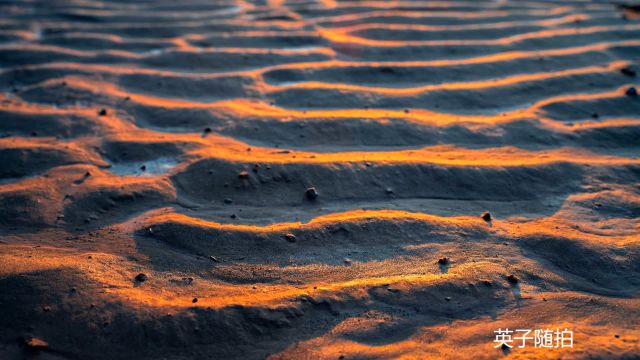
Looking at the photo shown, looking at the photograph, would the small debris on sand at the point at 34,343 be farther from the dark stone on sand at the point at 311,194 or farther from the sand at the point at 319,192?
the dark stone on sand at the point at 311,194

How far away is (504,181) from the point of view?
2.11 metres

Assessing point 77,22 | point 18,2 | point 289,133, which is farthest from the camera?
point 18,2

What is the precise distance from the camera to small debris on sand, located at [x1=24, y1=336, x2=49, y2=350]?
4.60ft

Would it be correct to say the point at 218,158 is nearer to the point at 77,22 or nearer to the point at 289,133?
the point at 289,133

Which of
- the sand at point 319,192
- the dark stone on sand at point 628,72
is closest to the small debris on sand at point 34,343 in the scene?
the sand at point 319,192

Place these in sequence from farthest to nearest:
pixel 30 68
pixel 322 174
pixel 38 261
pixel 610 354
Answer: pixel 30 68 < pixel 322 174 < pixel 38 261 < pixel 610 354

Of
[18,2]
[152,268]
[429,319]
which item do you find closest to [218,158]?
[152,268]

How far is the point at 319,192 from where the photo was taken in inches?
79.8

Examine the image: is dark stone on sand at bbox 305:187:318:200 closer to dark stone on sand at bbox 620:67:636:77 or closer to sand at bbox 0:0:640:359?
sand at bbox 0:0:640:359

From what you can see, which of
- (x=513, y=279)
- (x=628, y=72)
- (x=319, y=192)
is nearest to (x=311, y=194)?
(x=319, y=192)

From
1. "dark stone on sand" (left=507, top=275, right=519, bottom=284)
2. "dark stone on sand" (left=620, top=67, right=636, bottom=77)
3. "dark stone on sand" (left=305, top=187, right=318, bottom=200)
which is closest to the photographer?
"dark stone on sand" (left=507, top=275, right=519, bottom=284)

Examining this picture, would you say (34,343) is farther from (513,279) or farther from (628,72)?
(628,72)

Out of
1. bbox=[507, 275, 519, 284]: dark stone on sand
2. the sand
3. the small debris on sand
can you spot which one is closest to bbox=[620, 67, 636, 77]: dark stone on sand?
the sand

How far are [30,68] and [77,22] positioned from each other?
0.86 m
